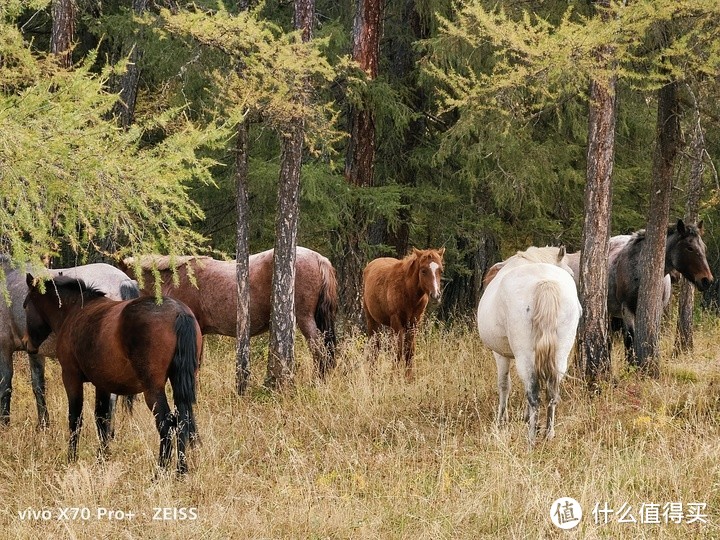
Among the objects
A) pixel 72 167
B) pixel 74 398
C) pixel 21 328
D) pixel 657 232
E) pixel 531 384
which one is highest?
pixel 72 167

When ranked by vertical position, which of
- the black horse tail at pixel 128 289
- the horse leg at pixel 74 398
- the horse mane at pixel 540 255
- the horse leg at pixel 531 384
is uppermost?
the horse mane at pixel 540 255

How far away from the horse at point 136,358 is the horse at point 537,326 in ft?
9.56

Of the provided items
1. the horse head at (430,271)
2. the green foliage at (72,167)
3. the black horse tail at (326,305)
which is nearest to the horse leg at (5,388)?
the black horse tail at (326,305)

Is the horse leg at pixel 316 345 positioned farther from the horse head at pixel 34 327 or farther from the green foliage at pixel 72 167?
the green foliage at pixel 72 167

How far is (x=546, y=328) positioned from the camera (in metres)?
7.54

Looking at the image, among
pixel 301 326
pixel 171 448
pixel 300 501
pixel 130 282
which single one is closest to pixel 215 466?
pixel 171 448

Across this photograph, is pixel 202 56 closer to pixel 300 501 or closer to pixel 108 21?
pixel 108 21

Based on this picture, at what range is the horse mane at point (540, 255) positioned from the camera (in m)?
9.42

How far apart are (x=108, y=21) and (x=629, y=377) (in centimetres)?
988

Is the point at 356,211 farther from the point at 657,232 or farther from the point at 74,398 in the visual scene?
the point at 74,398

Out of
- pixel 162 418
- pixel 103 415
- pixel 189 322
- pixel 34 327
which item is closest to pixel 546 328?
pixel 189 322

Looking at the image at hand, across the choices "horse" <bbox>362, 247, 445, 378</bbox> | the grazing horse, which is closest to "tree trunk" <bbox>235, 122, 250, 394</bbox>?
"horse" <bbox>362, 247, 445, 378</bbox>

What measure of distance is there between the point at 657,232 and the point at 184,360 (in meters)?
6.12

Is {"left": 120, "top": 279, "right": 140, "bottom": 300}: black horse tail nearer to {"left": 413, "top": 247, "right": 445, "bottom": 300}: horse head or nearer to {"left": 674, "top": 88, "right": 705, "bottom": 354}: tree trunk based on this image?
{"left": 413, "top": 247, "right": 445, "bottom": 300}: horse head
